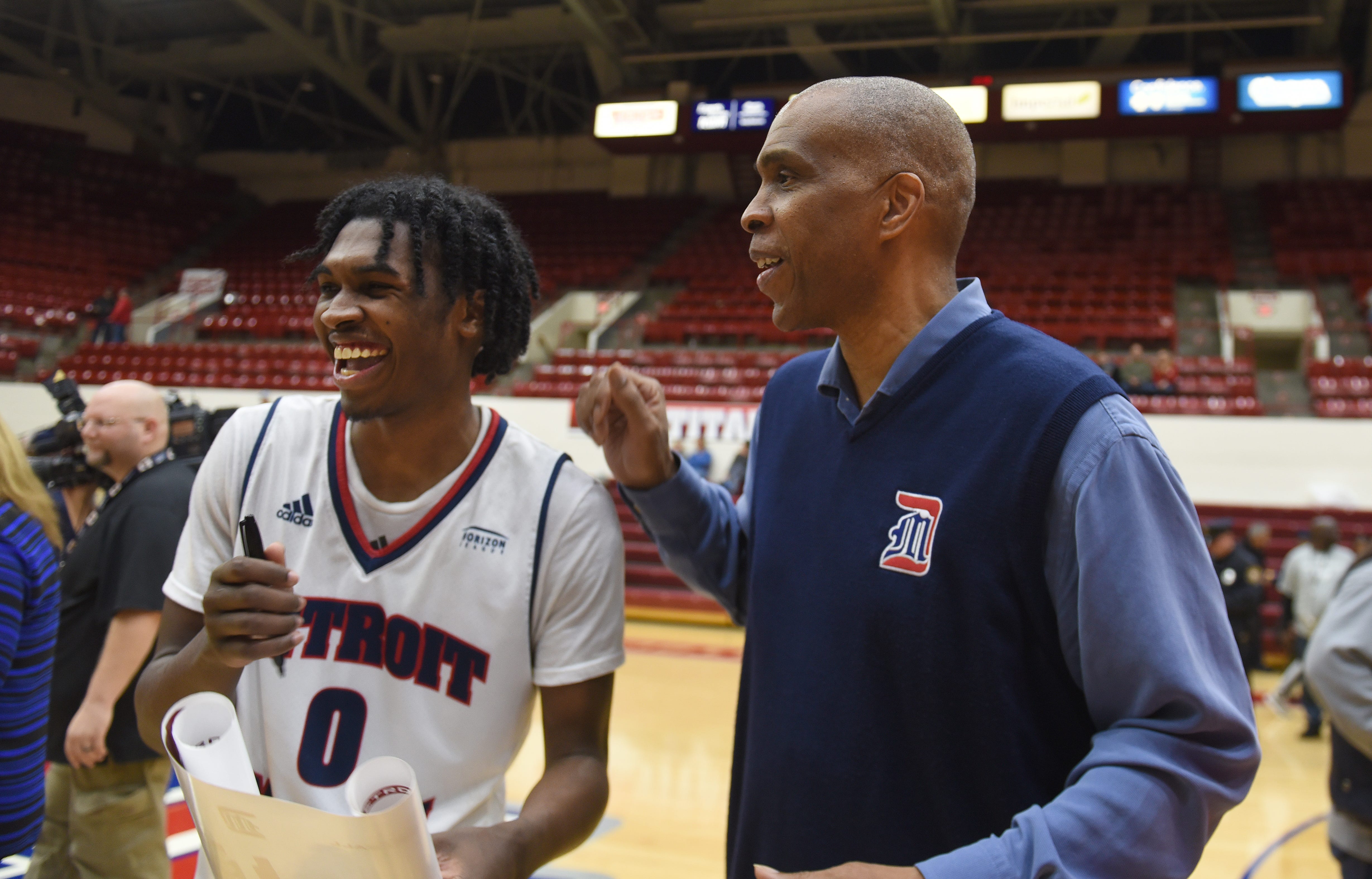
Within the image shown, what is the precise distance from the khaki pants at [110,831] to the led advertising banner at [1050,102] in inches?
487

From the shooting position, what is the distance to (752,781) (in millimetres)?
1366

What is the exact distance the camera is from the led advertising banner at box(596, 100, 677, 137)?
1398cm

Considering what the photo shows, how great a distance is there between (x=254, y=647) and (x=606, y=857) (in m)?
2.78

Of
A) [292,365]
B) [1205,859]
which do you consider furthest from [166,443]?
[292,365]

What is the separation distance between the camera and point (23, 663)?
1.90 meters

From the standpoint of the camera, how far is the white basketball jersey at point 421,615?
57.1 inches

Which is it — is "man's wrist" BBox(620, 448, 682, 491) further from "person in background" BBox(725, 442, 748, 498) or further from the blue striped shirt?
"person in background" BBox(725, 442, 748, 498)

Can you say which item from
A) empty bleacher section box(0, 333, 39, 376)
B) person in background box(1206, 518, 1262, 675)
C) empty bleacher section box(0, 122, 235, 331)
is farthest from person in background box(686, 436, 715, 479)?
empty bleacher section box(0, 122, 235, 331)

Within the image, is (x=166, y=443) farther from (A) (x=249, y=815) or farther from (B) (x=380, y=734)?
(A) (x=249, y=815)

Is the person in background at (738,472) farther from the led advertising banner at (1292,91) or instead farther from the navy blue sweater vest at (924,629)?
the led advertising banner at (1292,91)

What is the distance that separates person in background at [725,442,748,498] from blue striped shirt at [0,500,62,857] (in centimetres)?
651

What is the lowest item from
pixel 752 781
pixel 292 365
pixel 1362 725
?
pixel 1362 725

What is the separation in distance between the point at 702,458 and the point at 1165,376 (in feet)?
15.5

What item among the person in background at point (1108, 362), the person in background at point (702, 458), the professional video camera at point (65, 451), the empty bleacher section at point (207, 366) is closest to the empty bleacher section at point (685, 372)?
the person in background at point (702, 458)
